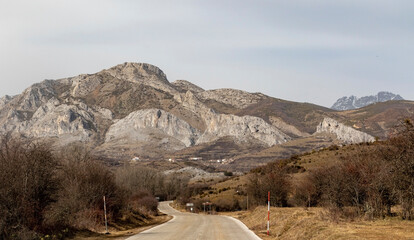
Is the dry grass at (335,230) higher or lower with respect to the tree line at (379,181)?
lower

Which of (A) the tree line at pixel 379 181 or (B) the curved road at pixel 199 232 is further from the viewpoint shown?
(A) the tree line at pixel 379 181

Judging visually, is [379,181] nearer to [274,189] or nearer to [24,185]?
[24,185]

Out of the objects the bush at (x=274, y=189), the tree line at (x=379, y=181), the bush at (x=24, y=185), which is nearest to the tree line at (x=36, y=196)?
the bush at (x=24, y=185)

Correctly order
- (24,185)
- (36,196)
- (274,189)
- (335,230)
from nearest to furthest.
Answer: (335,230) < (24,185) < (36,196) < (274,189)

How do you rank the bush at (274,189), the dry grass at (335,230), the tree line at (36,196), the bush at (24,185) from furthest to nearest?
the bush at (274,189)
the tree line at (36,196)
the bush at (24,185)
the dry grass at (335,230)

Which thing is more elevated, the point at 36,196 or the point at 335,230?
the point at 36,196

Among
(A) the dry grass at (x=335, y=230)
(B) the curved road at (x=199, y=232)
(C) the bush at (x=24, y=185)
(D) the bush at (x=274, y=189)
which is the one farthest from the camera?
(D) the bush at (x=274, y=189)

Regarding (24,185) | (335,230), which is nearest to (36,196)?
(24,185)

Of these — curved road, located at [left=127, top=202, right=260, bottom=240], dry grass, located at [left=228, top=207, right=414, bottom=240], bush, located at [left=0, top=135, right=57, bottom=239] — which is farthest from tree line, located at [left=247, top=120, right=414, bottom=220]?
bush, located at [left=0, top=135, right=57, bottom=239]

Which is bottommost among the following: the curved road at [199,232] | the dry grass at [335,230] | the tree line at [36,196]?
the curved road at [199,232]

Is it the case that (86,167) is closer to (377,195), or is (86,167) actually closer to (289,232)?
(289,232)

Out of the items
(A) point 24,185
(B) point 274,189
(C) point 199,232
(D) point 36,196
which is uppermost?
(A) point 24,185

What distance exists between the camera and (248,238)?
22062 mm

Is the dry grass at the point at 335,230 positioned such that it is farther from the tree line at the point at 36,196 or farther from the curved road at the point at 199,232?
the tree line at the point at 36,196
